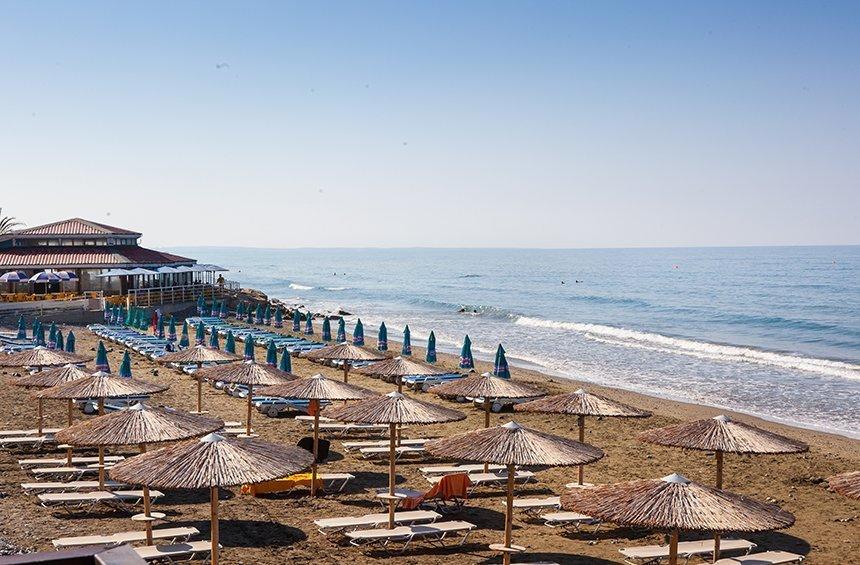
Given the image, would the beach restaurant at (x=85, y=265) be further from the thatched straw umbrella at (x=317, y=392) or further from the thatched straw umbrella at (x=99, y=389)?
Result: the thatched straw umbrella at (x=317, y=392)

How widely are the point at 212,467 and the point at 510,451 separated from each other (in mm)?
3706

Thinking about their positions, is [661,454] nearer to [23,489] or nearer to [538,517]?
[538,517]

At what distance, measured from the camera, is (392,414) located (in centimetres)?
1406

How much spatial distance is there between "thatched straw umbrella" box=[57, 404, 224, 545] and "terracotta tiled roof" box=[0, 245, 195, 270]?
39.5 m

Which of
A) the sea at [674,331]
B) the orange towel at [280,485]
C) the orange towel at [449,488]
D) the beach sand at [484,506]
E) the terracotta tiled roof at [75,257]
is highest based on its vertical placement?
the terracotta tiled roof at [75,257]

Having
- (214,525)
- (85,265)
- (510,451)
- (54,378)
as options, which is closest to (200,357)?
(54,378)

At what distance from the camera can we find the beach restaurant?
4953 cm

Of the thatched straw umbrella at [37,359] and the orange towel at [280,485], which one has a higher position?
the thatched straw umbrella at [37,359]

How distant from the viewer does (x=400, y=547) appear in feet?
43.0

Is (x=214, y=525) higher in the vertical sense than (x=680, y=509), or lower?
lower

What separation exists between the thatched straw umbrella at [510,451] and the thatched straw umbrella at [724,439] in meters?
1.83

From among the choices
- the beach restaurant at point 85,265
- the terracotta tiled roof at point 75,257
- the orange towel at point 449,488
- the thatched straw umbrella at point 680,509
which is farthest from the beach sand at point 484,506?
the terracotta tiled roof at point 75,257

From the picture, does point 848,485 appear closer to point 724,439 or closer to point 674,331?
point 724,439

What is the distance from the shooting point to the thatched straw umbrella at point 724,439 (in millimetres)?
12922
